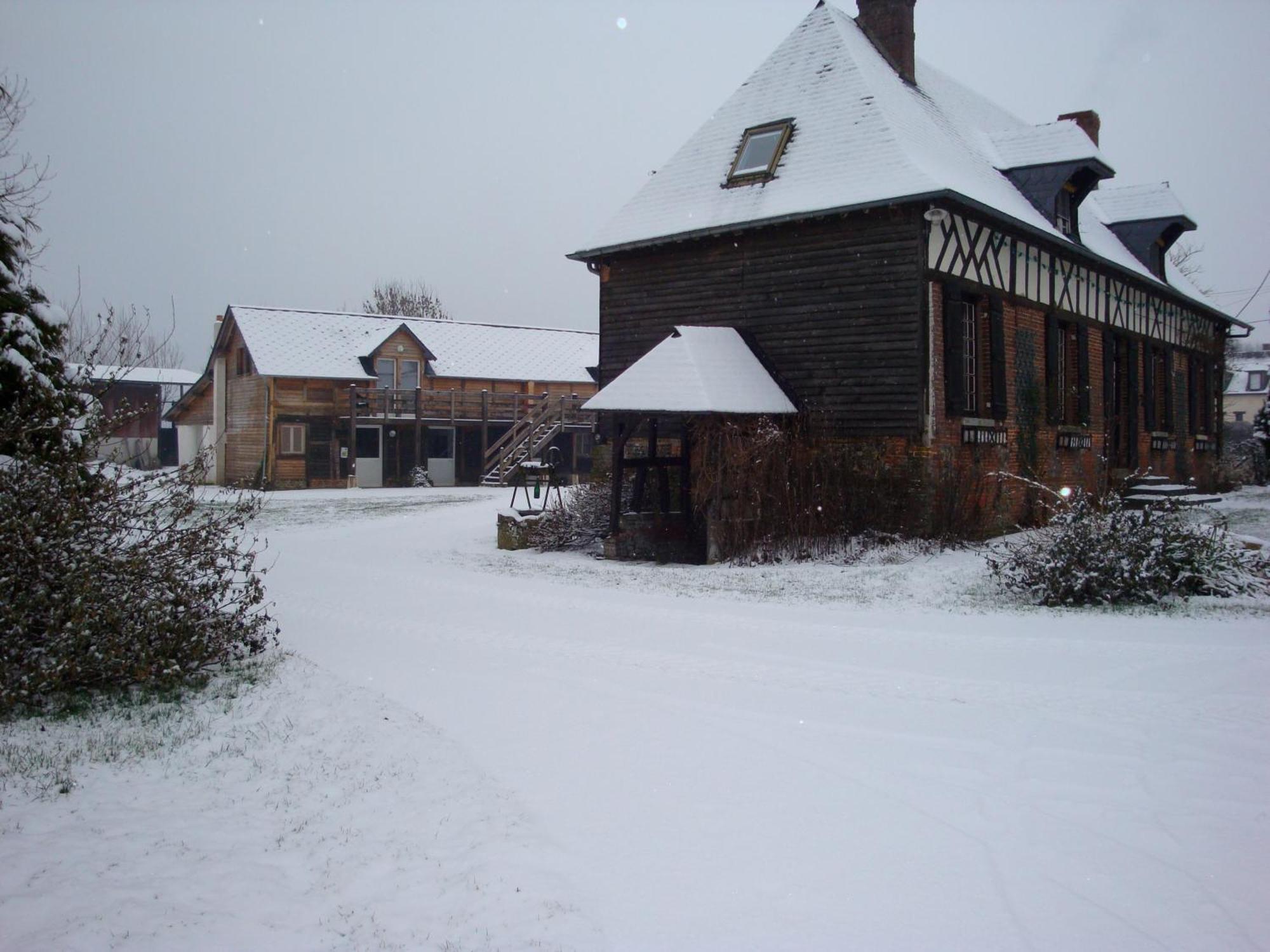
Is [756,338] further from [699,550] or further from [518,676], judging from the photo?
[518,676]

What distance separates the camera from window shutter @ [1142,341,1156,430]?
23.8 m

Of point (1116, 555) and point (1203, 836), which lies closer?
point (1203, 836)

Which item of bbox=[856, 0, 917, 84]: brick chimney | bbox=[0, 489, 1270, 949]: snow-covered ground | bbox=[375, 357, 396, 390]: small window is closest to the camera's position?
bbox=[0, 489, 1270, 949]: snow-covered ground

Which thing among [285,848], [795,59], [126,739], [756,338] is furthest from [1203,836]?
[795,59]

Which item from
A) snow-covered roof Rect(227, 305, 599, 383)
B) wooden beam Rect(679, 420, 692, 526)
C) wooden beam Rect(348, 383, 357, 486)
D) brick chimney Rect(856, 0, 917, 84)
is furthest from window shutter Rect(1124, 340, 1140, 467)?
wooden beam Rect(348, 383, 357, 486)

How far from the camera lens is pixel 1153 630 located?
8688 mm

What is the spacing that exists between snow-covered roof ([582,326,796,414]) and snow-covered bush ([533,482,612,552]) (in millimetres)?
2222

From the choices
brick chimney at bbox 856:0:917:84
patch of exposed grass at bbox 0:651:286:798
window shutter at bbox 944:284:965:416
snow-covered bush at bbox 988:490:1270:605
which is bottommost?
patch of exposed grass at bbox 0:651:286:798

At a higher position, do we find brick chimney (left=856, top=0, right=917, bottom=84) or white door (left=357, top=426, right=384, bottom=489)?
brick chimney (left=856, top=0, right=917, bottom=84)

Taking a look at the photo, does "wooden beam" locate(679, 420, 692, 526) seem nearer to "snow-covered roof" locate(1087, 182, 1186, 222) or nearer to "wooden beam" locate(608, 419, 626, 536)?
"wooden beam" locate(608, 419, 626, 536)

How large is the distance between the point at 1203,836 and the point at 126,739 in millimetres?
6045

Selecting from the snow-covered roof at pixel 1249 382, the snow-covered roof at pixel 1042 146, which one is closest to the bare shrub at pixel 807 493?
the snow-covered roof at pixel 1042 146

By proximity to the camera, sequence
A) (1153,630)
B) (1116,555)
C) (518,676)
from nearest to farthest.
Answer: (518,676) → (1153,630) → (1116,555)

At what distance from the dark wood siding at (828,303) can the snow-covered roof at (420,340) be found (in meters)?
15.1
